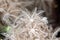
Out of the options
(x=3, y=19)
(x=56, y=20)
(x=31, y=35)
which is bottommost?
(x=31, y=35)

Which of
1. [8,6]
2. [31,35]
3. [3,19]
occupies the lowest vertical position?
[31,35]

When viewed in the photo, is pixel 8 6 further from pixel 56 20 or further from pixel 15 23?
pixel 56 20

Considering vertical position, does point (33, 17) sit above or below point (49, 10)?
below

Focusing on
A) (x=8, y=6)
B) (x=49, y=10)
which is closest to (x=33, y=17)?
(x=8, y=6)

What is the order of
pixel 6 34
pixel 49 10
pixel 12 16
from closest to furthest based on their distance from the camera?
1. pixel 6 34
2. pixel 12 16
3. pixel 49 10

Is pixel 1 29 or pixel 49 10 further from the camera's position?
pixel 49 10

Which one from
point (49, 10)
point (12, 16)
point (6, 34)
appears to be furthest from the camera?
point (49, 10)

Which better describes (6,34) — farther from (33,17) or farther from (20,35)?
(33,17)

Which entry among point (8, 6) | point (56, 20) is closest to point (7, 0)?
point (8, 6)

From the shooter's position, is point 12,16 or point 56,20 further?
point 56,20
